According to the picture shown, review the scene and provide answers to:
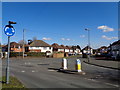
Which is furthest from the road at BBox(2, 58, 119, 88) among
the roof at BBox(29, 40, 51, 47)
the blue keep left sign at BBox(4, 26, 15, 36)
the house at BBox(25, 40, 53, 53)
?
the roof at BBox(29, 40, 51, 47)

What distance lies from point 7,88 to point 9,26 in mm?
3329

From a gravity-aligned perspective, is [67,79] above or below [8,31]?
below

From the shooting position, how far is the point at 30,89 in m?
7.50

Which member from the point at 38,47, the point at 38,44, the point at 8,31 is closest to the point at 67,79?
the point at 8,31

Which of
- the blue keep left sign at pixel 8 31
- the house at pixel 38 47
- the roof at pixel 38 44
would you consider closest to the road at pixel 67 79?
the blue keep left sign at pixel 8 31

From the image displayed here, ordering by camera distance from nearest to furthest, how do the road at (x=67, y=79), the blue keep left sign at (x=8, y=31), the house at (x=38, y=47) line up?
the blue keep left sign at (x=8, y=31), the road at (x=67, y=79), the house at (x=38, y=47)

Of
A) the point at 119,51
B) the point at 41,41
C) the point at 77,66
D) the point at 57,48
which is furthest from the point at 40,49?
the point at 77,66

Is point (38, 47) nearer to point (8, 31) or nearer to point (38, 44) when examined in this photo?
point (38, 44)

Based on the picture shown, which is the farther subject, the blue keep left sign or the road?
the road

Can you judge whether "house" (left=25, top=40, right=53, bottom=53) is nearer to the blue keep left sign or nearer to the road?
the road

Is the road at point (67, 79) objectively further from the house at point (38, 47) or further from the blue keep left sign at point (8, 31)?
the house at point (38, 47)

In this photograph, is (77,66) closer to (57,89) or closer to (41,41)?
(57,89)

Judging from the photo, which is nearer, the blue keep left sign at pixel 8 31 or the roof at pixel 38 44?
the blue keep left sign at pixel 8 31

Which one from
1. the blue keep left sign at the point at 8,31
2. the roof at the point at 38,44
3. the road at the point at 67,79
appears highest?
the roof at the point at 38,44
